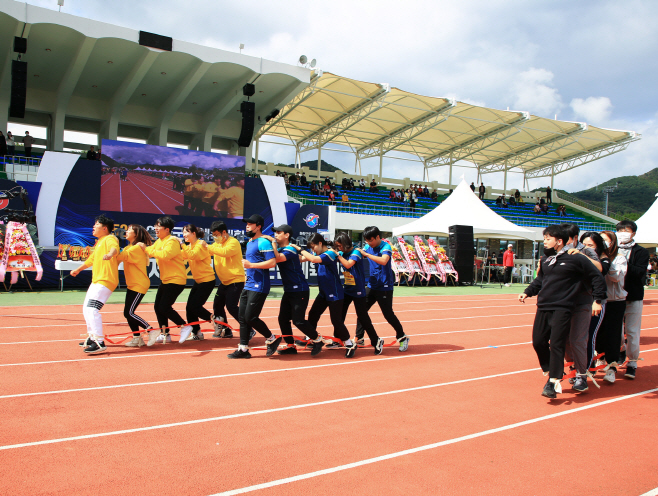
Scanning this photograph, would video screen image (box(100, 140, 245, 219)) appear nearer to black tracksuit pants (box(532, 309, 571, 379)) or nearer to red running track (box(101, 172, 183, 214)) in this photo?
red running track (box(101, 172, 183, 214))

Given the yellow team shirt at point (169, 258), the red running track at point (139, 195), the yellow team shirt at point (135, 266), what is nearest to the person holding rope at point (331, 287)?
the yellow team shirt at point (169, 258)

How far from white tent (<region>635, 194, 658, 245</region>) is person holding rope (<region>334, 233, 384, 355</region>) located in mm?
20261

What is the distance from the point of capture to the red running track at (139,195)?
15.9m

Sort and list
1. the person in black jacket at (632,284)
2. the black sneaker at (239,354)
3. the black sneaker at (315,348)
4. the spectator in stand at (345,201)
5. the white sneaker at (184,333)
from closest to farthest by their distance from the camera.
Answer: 1. the person in black jacket at (632,284)
2. the black sneaker at (239,354)
3. the black sneaker at (315,348)
4. the white sneaker at (184,333)
5. the spectator in stand at (345,201)

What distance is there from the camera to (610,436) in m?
4.08

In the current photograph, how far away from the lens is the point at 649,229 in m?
22.9

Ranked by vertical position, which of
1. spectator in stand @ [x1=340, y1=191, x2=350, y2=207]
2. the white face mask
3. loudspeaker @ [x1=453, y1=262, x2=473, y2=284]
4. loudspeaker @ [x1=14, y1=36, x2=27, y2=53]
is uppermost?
loudspeaker @ [x1=14, y1=36, x2=27, y2=53]

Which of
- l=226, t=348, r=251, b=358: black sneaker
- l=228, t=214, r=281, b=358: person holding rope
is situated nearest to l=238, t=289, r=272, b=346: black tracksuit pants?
l=228, t=214, r=281, b=358: person holding rope

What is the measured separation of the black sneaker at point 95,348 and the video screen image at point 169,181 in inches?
403

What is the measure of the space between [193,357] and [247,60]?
19443 millimetres

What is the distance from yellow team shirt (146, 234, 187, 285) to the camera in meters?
A: 6.97

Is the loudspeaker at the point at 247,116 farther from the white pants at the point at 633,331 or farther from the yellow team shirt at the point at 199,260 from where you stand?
the white pants at the point at 633,331

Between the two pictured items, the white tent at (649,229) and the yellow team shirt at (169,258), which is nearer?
the yellow team shirt at (169,258)

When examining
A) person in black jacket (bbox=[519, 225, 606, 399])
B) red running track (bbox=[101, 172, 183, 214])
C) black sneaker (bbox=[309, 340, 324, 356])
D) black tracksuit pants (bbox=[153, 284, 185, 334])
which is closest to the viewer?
person in black jacket (bbox=[519, 225, 606, 399])
